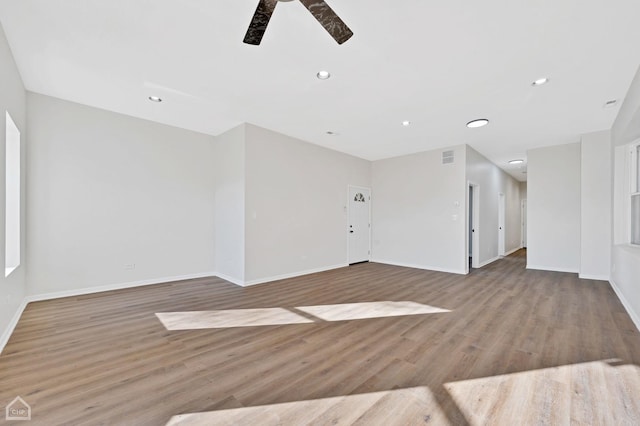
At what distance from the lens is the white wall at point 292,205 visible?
5.05 meters

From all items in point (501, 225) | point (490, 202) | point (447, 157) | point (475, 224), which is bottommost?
point (501, 225)

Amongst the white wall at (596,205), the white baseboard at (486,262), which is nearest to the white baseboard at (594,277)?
the white wall at (596,205)

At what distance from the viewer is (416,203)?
22.4 feet

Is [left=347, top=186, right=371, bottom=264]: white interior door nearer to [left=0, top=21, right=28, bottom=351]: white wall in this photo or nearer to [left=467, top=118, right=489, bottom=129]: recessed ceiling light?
[left=467, top=118, right=489, bottom=129]: recessed ceiling light

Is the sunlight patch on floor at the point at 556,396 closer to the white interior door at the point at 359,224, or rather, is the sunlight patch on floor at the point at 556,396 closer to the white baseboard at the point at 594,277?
the white baseboard at the point at 594,277

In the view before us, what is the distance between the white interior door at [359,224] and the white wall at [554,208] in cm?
391

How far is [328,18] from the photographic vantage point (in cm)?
203

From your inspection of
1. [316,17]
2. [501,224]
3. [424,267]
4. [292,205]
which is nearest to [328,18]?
[316,17]

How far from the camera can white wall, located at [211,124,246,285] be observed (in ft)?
16.3

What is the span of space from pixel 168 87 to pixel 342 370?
12.9ft

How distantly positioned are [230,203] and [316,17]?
152 inches

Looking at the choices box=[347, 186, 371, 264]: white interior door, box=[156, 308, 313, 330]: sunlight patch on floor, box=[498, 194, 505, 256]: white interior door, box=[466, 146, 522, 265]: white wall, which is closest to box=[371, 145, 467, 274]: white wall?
box=[347, 186, 371, 264]: white interior door

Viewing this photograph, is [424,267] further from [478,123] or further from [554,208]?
[478,123]

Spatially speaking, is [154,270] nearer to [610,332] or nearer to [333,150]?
[333,150]
